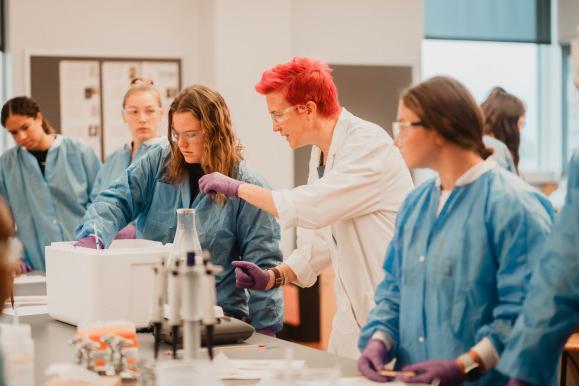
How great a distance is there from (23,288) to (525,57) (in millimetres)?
4616

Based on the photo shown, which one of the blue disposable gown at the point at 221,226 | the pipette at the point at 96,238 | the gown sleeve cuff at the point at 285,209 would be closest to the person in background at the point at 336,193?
the gown sleeve cuff at the point at 285,209

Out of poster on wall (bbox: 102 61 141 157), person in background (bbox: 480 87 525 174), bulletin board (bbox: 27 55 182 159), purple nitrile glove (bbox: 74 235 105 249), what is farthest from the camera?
poster on wall (bbox: 102 61 141 157)

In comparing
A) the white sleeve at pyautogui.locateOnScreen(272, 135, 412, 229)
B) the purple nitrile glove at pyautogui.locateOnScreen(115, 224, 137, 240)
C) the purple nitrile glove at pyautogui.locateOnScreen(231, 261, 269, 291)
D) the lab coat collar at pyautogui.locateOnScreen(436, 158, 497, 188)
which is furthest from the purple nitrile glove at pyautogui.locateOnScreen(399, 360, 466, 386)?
→ the purple nitrile glove at pyautogui.locateOnScreen(115, 224, 137, 240)

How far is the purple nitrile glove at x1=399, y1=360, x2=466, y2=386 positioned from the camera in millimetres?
1739

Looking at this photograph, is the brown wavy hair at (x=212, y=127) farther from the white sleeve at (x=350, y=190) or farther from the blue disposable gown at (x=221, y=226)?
the white sleeve at (x=350, y=190)

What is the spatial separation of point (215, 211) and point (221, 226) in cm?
5

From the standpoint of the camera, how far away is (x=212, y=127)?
2.69m

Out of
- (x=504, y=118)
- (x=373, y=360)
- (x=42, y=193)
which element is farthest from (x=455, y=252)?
(x=42, y=193)

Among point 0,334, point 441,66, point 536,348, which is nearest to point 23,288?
point 0,334

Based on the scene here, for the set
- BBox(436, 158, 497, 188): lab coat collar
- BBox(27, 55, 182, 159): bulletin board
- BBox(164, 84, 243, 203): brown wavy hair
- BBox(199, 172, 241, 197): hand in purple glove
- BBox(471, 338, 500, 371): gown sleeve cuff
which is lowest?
BBox(471, 338, 500, 371): gown sleeve cuff

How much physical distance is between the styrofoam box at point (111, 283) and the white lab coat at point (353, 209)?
0.41 metres

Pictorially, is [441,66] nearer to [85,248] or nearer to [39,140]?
[39,140]

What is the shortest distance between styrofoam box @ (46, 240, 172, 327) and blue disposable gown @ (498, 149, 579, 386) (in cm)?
104

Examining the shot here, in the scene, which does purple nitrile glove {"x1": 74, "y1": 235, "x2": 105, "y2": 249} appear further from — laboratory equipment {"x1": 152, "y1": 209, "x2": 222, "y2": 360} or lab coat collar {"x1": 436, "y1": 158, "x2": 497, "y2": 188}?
lab coat collar {"x1": 436, "y1": 158, "x2": 497, "y2": 188}
